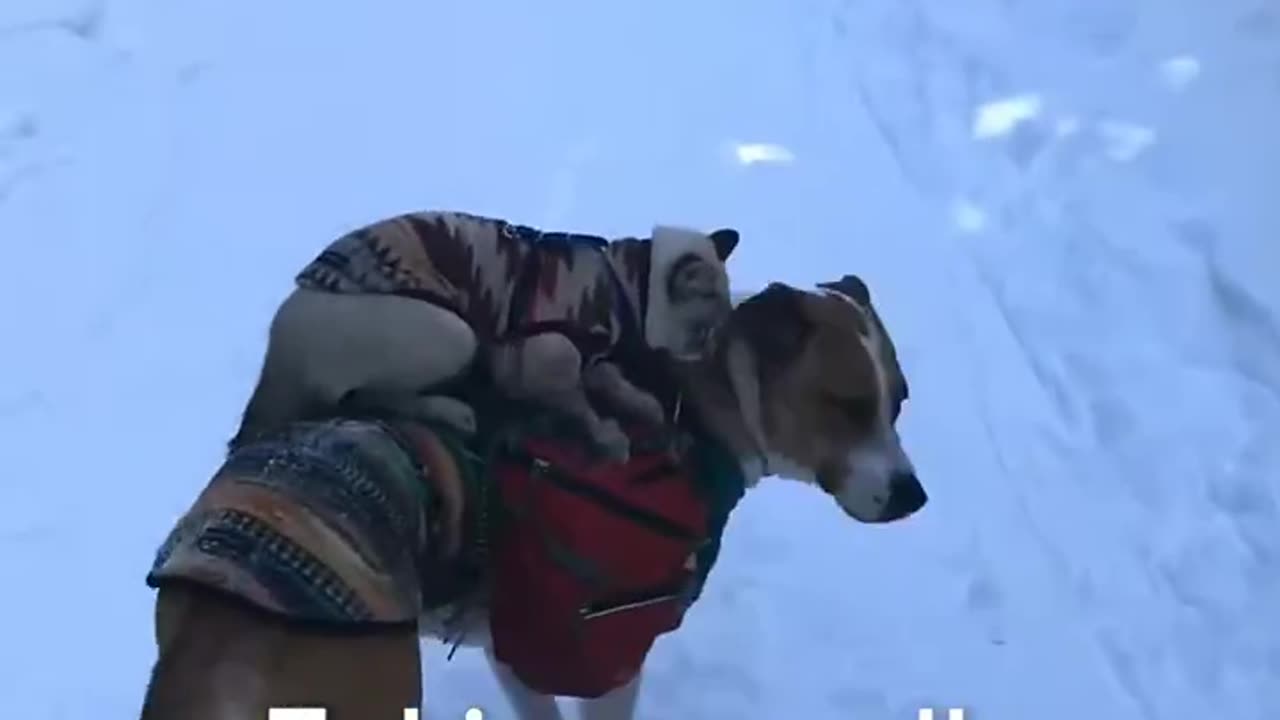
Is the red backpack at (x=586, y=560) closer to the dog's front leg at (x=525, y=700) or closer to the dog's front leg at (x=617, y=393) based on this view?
the dog's front leg at (x=617, y=393)

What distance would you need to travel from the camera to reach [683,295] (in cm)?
215

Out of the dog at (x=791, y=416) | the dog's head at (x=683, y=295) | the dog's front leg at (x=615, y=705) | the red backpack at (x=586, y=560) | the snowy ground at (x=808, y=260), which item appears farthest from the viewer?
the snowy ground at (x=808, y=260)

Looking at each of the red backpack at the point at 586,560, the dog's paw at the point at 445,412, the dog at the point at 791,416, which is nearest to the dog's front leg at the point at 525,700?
the dog at the point at 791,416

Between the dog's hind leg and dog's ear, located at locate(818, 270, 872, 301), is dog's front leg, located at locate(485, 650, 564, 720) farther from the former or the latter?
dog's ear, located at locate(818, 270, 872, 301)

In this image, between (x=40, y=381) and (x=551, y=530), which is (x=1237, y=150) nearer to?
(x=551, y=530)

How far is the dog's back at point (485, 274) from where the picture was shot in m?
2.04

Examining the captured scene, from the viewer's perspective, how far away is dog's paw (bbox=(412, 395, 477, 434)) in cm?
204

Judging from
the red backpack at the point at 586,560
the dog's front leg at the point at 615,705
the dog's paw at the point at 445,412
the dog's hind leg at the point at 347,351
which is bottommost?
the dog's front leg at the point at 615,705

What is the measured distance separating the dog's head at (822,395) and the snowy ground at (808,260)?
0.56 m

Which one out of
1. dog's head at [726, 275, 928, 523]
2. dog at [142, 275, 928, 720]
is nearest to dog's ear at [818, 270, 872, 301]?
dog at [142, 275, 928, 720]

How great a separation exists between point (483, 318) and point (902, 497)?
0.59 m

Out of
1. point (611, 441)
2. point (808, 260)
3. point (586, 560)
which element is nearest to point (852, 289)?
point (611, 441)

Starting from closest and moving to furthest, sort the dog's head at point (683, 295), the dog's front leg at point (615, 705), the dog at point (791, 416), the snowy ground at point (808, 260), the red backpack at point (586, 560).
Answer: the dog at point (791, 416) < the red backpack at point (586, 560) < the dog's head at point (683, 295) < the dog's front leg at point (615, 705) < the snowy ground at point (808, 260)

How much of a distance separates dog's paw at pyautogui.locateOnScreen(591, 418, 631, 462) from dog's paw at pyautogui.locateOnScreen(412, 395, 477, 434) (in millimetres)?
155
